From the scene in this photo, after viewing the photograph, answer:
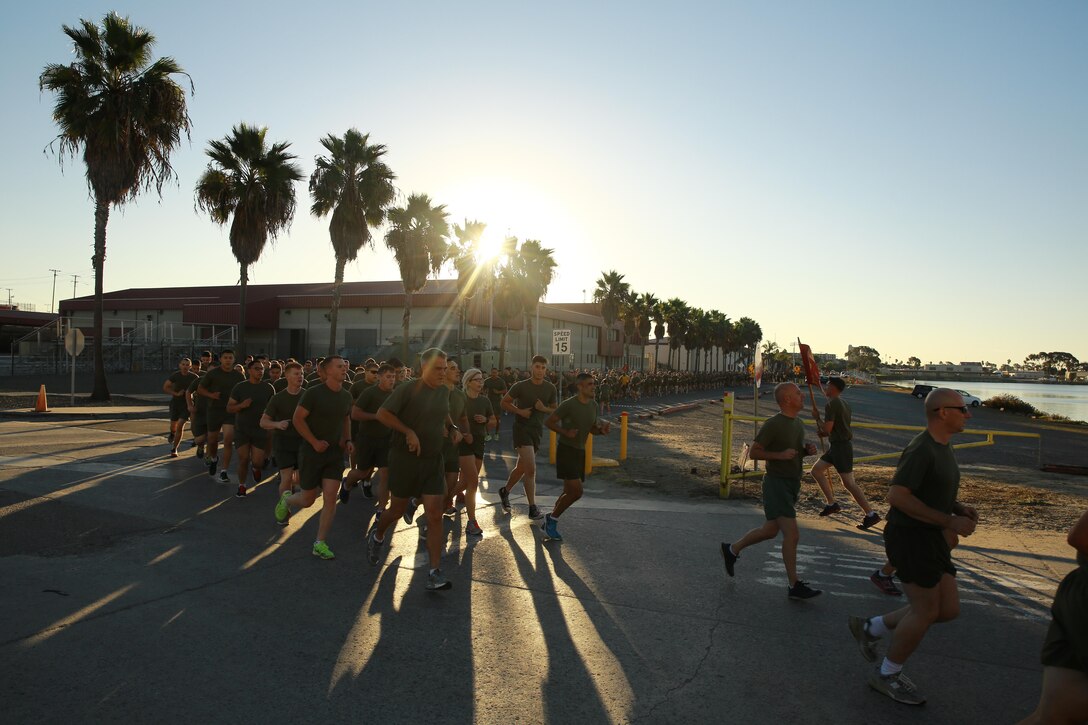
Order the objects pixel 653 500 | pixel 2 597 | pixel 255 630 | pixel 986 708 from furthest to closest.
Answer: pixel 653 500 → pixel 2 597 → pixel 255 630 → pixel 986 708

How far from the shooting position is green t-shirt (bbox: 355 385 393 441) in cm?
702

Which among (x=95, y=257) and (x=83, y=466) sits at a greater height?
(x=95, y=257)

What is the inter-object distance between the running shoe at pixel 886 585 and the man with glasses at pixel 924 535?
1870 mm

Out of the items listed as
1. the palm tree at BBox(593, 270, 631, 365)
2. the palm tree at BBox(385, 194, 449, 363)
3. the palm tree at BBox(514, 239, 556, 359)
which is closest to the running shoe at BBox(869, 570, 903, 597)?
the palm tree at BBox(385, 194, 449, 363)

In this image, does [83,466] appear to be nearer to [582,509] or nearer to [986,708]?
[582,509]

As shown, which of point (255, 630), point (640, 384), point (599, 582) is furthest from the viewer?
point (640, 384)

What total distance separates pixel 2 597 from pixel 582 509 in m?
5.83

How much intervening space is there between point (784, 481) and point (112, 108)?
23979 mm

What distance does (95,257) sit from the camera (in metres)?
22.4

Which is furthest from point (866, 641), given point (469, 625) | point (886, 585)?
point (469, 625)

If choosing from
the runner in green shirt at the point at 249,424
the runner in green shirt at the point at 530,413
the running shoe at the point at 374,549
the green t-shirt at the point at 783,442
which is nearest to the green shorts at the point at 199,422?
the runner in green shirt at the point at 249,424

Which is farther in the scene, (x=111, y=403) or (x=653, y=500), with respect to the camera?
(x=111, y=403)

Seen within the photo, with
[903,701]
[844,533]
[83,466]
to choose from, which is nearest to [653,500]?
[844,533]

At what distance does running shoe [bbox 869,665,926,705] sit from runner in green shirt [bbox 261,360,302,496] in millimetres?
5745
